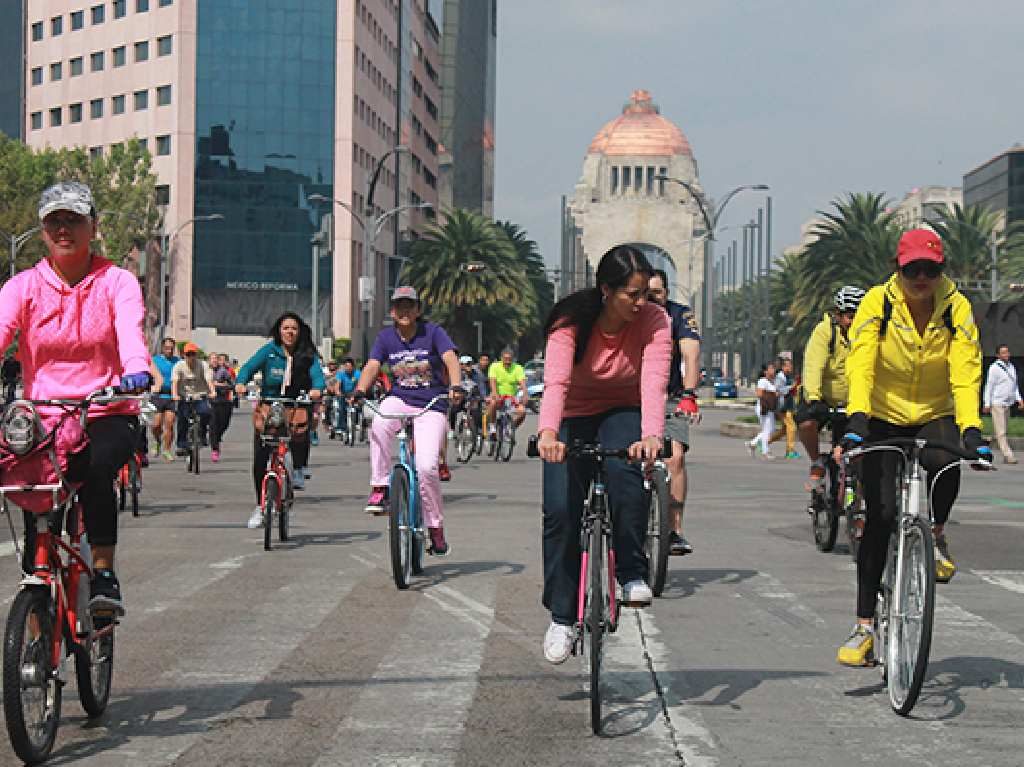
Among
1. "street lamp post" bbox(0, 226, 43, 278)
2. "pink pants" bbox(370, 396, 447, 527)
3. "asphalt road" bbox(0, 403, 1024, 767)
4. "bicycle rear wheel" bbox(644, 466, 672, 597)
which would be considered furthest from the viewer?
"street lamp post" bbox(0, 226, 43, 278)

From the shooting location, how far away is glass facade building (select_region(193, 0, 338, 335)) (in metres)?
89.4

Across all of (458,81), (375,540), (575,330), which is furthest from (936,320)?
(458,81)

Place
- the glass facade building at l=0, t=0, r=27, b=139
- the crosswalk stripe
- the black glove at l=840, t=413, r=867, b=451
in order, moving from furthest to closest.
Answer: the glass facade building at l=0, t=0, r=27, b=139, the black glove at l=840, t=413, r=867, b=451, the crosswalk stripe

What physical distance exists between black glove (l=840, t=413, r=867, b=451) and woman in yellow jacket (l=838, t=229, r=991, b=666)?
0.01m

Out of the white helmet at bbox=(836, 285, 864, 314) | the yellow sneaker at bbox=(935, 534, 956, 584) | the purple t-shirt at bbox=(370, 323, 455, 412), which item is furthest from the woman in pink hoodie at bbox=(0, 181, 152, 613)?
the white helmet at bbox=(836, 285, 864, 314)

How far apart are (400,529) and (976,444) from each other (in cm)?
427

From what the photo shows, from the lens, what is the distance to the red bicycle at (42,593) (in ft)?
17.0

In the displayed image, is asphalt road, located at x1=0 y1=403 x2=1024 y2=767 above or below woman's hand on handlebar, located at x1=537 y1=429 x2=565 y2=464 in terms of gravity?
below

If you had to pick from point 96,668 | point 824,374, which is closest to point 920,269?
point 96,668

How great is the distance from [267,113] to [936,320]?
8510 centimetres

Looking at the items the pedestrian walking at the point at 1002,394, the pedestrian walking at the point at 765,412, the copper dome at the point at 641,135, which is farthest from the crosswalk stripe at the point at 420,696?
the copper dome at the point at 641,135

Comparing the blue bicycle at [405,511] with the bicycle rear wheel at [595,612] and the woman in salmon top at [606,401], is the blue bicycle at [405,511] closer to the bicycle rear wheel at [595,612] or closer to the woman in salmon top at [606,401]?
the woman in salmon top at [606,401]

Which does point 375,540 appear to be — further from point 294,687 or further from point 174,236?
point 174,236

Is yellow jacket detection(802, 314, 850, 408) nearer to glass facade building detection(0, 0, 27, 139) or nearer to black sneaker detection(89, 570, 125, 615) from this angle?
black sneaker detection(89, 570, 125, 615)
